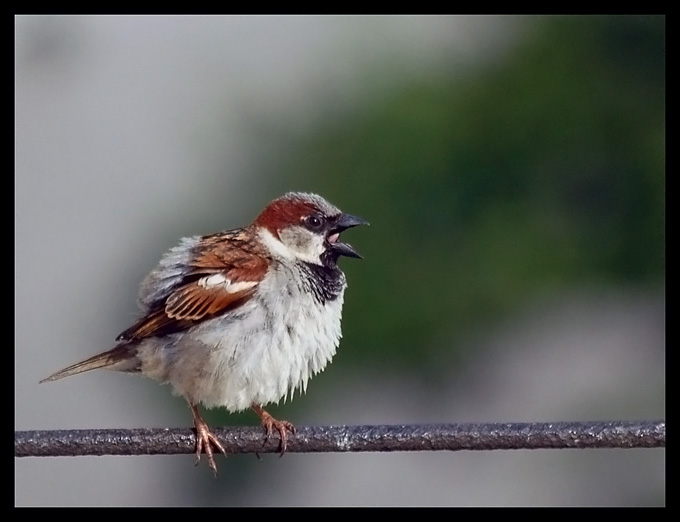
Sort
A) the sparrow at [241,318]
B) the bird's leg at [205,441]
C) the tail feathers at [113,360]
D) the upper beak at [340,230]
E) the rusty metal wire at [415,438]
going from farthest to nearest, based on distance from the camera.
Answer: the upper beak at [340,230]
the tail feathers at [113,360]
the sparrow at [241,318]
the bird's leg at [205,441]
the rusty metal wire at [415,438]

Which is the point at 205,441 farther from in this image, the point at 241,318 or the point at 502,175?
the point at 502,175

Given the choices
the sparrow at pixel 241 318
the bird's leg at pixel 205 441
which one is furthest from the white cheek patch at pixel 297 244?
the bird's leg at pixel 205 441

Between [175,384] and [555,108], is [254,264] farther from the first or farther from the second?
[555,108]

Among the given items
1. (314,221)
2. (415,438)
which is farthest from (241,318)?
(415,438)

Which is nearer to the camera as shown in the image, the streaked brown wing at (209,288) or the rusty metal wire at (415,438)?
the rusty metal wire at (415,438)

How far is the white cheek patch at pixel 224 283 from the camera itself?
501cm

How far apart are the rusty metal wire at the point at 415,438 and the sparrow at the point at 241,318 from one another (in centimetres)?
94

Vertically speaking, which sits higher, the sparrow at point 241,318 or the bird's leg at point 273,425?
the sparrow at point 241,318

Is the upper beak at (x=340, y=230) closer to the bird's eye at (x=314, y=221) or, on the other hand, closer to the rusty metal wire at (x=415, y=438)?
the bird's eye at (x=314, y=221)

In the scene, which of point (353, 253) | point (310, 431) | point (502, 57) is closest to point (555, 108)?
point (502, 57)

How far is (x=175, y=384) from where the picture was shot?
16.8 ft

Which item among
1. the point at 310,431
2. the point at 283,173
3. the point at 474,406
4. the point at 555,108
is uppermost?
the point at 555,108

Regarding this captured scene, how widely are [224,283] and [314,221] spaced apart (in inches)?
25.2

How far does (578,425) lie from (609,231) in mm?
8617
